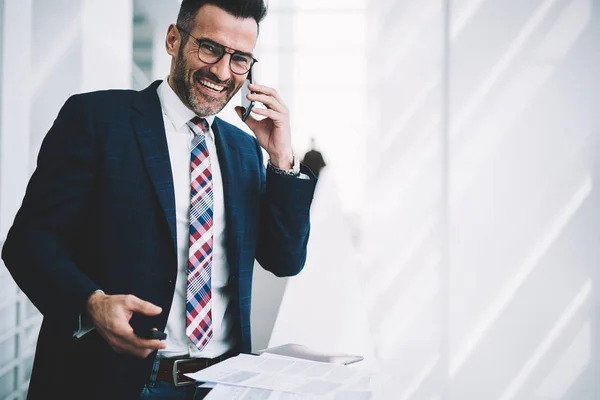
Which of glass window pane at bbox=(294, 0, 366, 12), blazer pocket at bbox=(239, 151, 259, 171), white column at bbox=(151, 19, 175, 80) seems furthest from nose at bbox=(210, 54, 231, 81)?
white column at bbox=(151, 19, 175, 80)

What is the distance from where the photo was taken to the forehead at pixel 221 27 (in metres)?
1.15

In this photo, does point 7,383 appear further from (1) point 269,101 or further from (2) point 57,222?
(1) point 269,101

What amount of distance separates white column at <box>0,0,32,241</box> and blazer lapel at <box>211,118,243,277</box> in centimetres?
110

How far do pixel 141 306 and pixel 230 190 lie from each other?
46cm

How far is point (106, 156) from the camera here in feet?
3.38

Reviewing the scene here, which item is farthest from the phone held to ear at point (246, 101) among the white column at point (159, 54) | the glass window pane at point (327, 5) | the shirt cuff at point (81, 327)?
the white column at point (159, 54)

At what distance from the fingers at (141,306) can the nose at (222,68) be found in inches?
23.8

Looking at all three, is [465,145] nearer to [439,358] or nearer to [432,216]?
[432,216]

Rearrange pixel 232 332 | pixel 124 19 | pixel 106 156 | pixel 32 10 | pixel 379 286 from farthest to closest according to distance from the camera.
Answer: pixel 379 286 < pixel 124 19 < pixel 32 10 < pixel 232 332 < pixel 106 156

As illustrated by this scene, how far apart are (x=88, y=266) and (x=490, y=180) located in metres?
2.44

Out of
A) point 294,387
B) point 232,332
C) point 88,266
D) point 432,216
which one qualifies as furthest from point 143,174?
point 432,216

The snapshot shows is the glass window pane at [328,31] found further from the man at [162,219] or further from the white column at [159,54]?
the man at [162,219]

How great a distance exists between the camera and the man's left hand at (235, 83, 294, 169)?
1199 mm

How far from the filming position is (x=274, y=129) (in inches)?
48.8
